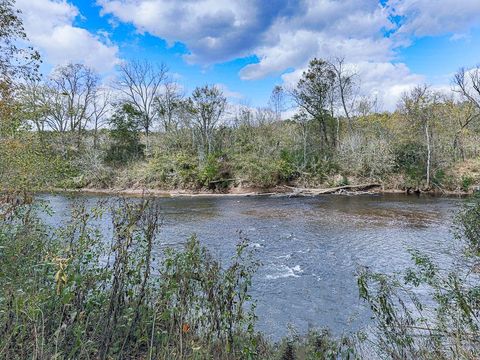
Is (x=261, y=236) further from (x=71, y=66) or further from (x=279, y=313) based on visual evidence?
(x=71, y=66)

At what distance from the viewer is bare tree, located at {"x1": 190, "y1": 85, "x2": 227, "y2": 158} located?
3669 centimetres

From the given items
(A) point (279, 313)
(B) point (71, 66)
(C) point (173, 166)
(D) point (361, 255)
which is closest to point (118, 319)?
(A) point (279, 313)

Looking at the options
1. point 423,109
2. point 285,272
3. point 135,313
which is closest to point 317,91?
point 423,109

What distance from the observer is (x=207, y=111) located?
121ft

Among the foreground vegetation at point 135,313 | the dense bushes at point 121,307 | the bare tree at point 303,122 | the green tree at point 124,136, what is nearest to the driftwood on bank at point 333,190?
the bare tree at point 303,122

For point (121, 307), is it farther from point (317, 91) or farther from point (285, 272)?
point (317, 91)

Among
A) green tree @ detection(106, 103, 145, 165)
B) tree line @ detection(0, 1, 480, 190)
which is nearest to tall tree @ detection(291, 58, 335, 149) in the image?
tree line @ detection(0, 1, 480, 190)

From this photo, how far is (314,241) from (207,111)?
27.9 meters

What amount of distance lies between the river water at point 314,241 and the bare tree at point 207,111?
1604 centimetres

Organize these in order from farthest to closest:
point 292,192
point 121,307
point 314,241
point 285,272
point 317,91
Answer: point 317,91 < point 292,192 < point 314,241 < point 285,272 < point 121,307

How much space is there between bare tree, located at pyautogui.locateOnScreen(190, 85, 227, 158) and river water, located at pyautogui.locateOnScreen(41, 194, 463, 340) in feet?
52.6

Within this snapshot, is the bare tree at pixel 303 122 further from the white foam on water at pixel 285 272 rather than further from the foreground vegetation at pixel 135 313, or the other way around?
the foreground vegetation at pixel 135 313

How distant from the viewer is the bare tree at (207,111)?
120ft

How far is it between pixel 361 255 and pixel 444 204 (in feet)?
43.6
